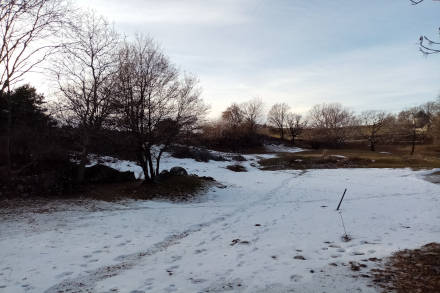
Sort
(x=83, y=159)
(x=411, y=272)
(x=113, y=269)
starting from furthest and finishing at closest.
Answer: (x=83, y=159) < (x=113, y=269) < (x=411, y=272)

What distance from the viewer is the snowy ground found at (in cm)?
502

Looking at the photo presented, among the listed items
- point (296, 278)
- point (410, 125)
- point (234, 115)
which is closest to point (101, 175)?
point (296, 278)

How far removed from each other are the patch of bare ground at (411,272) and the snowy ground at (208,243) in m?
0.41

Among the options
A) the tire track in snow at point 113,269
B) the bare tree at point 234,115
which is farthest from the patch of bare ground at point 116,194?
the bare tree at point 234,115

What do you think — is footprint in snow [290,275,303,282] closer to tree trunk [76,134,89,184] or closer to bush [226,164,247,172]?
tree trunk [76,134,89,184]

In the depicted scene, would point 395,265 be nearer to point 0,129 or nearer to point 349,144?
point 0,129

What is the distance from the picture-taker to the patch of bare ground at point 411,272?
4.32m

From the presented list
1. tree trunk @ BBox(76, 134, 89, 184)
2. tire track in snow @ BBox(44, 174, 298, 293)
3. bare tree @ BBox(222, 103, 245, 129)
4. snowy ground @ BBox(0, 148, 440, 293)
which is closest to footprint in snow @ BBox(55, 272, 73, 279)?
snowy ground @ BBox(0, 148, 440, 293)

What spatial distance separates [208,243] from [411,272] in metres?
4.41

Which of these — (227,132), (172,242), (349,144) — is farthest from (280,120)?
(172,242)

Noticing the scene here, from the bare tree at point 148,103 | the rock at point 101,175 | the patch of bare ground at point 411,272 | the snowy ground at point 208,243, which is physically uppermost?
the bare tree at point 148,103

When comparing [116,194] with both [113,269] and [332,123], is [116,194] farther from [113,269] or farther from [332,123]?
[332,123]

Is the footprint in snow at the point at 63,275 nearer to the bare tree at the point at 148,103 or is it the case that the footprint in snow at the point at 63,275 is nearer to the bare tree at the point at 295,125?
the bare tree at the point at 148,103

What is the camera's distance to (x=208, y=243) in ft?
24.5
